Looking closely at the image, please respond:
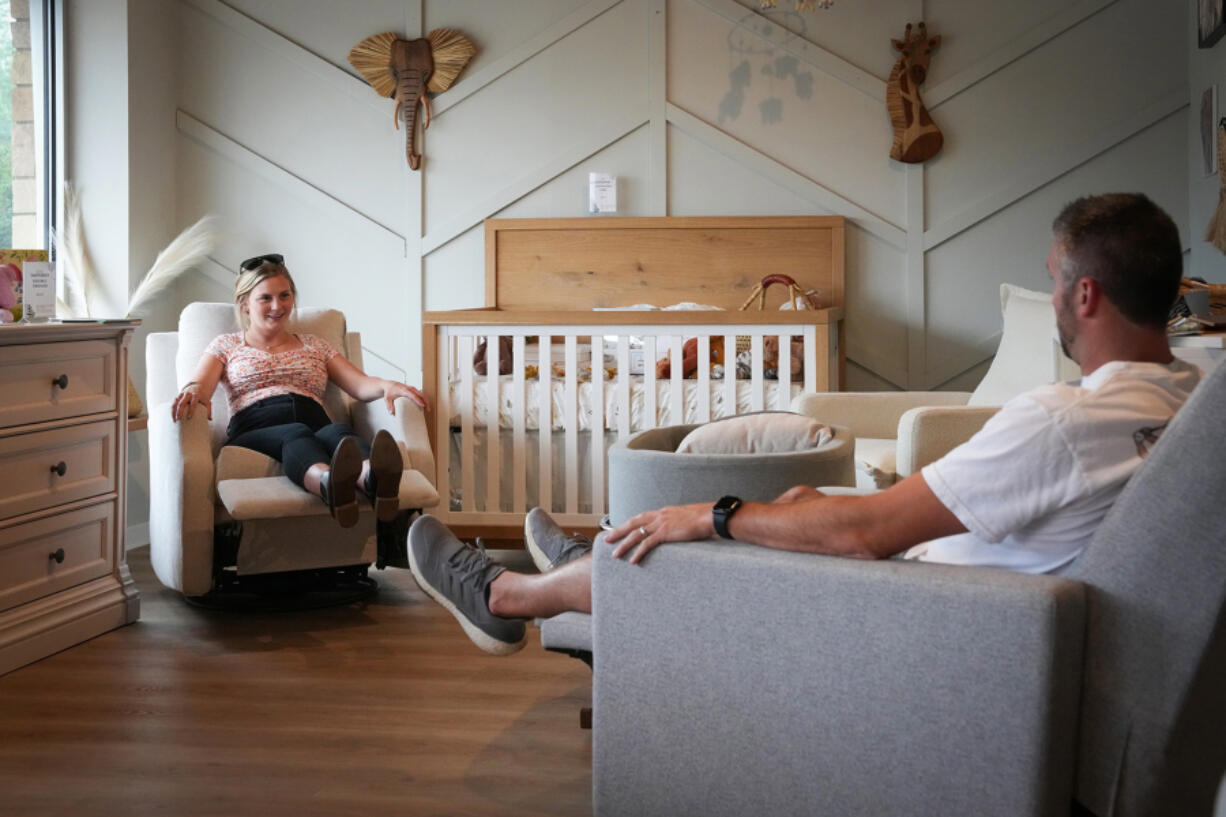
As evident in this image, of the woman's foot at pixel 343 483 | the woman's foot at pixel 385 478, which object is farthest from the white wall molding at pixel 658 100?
the woman's foot at pixel 343 483

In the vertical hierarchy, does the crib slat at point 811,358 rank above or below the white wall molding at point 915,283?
below

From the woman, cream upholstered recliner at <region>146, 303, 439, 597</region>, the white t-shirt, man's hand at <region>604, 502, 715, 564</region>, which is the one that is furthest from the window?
the white t-shirt

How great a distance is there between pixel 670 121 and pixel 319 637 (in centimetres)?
265

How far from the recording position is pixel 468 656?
9.90ft

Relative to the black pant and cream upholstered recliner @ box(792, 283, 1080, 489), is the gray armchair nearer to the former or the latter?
cream upholstered recliner @ box(792, 283, 1080, 489)

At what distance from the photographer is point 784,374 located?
403 cm

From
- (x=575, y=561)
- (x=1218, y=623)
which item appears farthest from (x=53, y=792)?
(x=1218, y=623)

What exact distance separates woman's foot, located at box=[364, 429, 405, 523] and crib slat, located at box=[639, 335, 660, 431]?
3.40 ft

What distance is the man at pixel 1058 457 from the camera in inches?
56.4

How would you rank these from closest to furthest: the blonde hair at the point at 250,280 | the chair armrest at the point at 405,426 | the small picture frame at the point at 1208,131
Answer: the chair armrest at the point at 405,426, the blonde hair at the point at 250,280, the small picture frame at the point at 1208,131

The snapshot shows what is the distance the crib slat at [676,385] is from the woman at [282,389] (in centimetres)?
83

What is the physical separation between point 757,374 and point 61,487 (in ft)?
6.76

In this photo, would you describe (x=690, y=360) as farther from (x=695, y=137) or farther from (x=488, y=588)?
(x=488, y=588)

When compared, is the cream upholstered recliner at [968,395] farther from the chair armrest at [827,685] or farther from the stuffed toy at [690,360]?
the chair armrest at [827,685]
